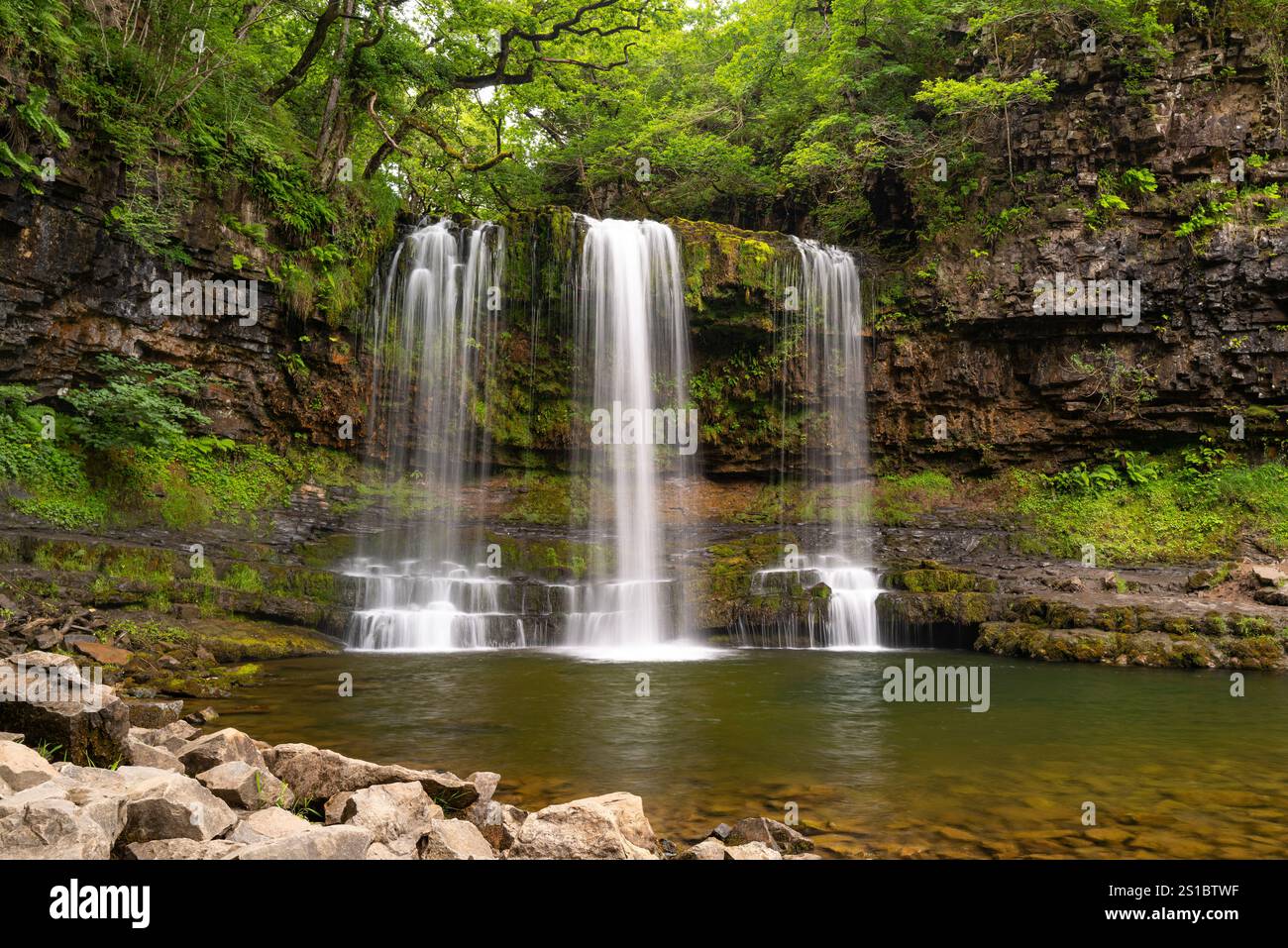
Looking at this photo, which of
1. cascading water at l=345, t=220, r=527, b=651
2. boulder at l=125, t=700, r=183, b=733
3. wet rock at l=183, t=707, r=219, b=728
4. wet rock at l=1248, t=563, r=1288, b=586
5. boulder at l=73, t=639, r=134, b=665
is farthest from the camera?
cascading water at l=345, t=220, r=527, b=651

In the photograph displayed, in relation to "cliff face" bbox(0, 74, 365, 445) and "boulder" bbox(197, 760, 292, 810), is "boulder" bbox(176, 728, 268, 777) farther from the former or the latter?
"cliff face" bbox(0, 74, 365, 445)

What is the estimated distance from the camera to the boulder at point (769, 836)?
4.40 meters

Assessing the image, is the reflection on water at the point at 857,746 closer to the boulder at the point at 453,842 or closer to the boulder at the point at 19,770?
the boulder at the point at 453,842

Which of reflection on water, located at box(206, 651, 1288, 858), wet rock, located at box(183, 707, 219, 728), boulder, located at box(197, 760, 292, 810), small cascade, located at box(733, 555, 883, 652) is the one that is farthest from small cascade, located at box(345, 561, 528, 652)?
boulder, located at box(197, 760, 292, 810)

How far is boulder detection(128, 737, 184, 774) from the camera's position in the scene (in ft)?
15.1

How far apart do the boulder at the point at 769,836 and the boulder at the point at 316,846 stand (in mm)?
2128

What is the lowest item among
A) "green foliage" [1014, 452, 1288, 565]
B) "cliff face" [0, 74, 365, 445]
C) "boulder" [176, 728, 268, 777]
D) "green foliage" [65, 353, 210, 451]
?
"boulder" [176, 728, 268, 777]

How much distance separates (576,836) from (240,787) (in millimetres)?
1882

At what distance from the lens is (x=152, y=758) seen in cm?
462

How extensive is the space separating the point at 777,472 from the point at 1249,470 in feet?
37.8

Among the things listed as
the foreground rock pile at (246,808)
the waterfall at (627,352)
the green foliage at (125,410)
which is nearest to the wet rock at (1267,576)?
the waterfall at (627,352)

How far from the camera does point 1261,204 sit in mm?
18922

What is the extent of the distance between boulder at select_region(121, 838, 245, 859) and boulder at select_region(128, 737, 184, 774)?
1.40 m

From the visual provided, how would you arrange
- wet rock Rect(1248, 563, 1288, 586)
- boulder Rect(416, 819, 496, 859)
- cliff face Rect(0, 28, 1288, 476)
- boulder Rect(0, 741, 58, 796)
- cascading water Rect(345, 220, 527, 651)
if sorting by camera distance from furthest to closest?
1. cascading water Rect(345, 220, 527, 651)
2. cliff face Rect(0, 28, 1288, 476)
3. wet rock Rect(1248, 563, 1288, 586)
4. boulder Rect(416, 819, 496, 859)
5. boulder Rect(0, 741, 58, 796)
